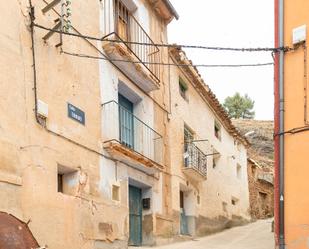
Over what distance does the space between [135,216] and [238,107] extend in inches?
1286

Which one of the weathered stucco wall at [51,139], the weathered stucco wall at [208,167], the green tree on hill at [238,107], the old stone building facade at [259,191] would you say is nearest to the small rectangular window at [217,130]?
the weathered stucco wall at [208,167]

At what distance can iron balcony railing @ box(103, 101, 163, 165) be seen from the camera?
407 inches

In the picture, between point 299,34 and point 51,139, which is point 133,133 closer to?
point 51,139

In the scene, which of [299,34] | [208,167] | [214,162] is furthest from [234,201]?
[299,34]

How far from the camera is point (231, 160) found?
21.5 meters

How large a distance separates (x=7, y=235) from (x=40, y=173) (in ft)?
5.09

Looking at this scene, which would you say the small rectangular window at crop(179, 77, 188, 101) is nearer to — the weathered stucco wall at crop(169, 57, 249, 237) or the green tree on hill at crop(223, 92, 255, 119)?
the weathered stucco wall at crop(169, 57, 249, 237)

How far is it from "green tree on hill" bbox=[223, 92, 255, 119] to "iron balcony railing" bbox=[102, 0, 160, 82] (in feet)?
99.9

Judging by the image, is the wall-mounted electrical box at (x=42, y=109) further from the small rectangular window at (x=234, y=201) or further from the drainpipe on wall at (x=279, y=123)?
the small rectangular window at (x=234, y=201)

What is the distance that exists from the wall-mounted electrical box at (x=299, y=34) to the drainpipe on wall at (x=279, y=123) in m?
0.24

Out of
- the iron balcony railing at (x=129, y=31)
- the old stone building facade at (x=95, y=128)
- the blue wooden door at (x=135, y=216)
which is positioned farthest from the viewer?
the blue wooden door at (x=135, y=216)

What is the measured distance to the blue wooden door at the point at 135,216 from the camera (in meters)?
11.5

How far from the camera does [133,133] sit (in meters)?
12.0

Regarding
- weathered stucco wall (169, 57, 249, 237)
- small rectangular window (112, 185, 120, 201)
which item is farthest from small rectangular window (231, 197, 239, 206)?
small rectangular window (112, 185, 120, 201)
